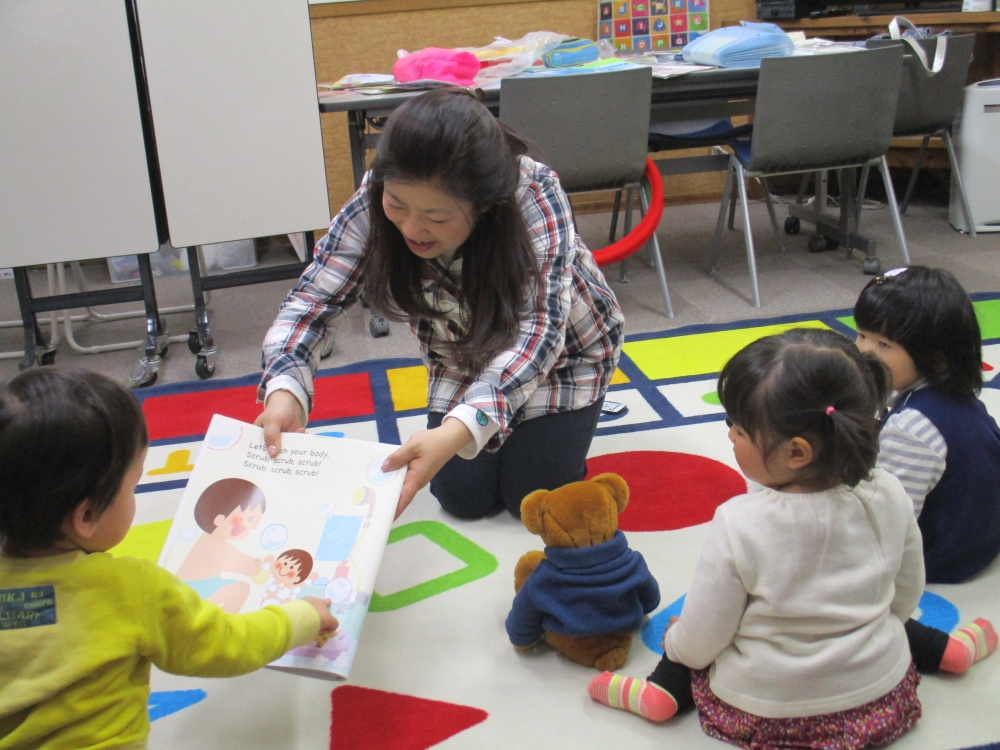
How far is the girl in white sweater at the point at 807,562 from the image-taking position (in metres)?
0.95

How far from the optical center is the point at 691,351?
2.40 meters

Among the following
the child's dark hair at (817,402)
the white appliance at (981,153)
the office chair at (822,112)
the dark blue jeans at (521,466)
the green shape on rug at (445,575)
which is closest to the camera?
the child's dark hair at (817,402)

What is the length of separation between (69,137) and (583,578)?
74.9 inches

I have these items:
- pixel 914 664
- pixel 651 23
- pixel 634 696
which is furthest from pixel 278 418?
pixel 651 23

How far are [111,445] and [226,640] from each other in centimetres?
24

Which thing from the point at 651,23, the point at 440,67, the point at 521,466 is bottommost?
the point at 521,466

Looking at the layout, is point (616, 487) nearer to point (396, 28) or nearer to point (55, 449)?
point (55, 449)

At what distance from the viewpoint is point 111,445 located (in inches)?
32.3

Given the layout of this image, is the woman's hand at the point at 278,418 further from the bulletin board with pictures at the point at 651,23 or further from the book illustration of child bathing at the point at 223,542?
the bulletin board with pictures at the point at 651,23

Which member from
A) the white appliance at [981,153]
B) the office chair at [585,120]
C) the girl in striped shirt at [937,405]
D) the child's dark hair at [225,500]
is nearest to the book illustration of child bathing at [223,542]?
the child's dark hair at [225,500]

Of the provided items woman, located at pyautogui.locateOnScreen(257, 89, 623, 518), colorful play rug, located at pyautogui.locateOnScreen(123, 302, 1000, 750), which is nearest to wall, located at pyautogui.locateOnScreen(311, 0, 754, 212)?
colorful play rug, located at pyautogui.locateOnScreen(123, 302, 1000, 750)

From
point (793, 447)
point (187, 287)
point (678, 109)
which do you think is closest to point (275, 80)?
point (187, 287)

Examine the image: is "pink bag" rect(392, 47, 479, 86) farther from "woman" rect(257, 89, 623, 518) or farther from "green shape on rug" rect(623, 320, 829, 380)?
"woman" rect(257, 89, 623, 518)

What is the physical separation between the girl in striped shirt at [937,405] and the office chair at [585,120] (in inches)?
55.1
